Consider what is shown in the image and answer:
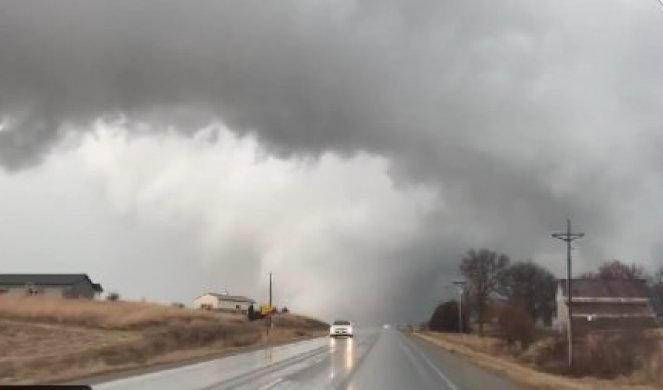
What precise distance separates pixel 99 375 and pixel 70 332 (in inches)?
1582

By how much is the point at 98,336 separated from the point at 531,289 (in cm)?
10572

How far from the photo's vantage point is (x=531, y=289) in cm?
15588

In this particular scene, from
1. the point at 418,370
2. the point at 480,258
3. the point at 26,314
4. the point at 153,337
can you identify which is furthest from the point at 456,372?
the point at 480,258

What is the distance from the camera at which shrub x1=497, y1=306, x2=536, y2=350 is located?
3615 inches

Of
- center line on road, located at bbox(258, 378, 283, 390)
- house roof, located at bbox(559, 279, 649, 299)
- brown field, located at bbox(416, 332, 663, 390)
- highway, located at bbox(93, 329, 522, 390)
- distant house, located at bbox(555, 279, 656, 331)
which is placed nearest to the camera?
center line on road, located at bbox(258, 378, 283, 390)

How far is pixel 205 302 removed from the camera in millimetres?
190625

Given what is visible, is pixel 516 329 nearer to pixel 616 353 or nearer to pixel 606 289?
pixel 616 353

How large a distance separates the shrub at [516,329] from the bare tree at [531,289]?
190ft

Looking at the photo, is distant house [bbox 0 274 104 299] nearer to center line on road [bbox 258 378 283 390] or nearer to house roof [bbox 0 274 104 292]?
house roof [bbox 0 274 104 292]

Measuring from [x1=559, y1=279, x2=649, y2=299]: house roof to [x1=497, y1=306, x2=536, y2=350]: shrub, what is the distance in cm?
2346

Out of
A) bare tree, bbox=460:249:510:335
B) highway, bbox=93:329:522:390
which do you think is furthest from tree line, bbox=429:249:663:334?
highway, bbox=93:329:522:390

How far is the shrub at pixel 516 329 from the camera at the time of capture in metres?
91.8

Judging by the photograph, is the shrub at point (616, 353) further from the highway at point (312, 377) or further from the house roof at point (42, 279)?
the house roof at point (42, 279)

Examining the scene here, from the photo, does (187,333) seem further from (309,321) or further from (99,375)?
(309,321)
